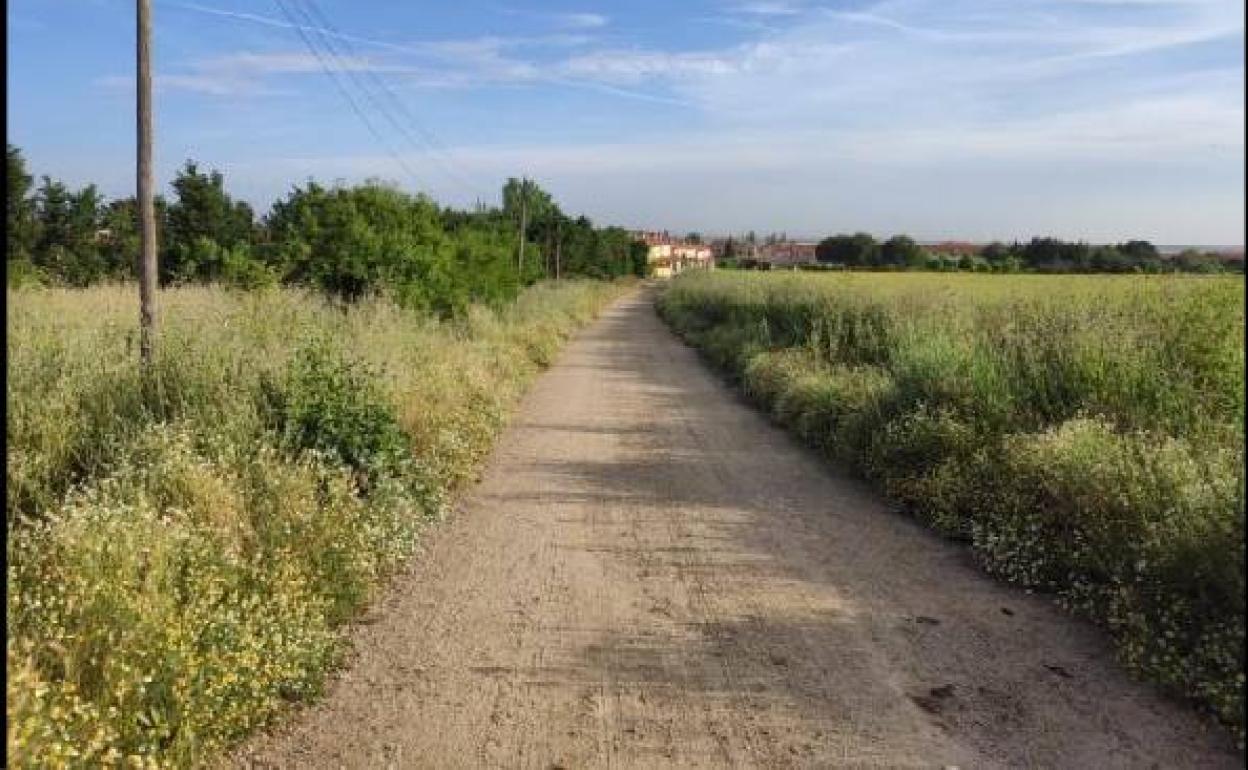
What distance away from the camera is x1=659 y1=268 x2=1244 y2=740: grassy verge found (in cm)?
452

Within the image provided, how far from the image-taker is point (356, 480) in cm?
703

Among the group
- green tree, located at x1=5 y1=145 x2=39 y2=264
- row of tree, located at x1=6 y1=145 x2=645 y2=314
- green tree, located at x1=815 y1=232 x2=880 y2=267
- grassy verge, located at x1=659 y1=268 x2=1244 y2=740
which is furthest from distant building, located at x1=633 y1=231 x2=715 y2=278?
grassy verge, located at x1=659 y1=268 x2=1244 y2=740

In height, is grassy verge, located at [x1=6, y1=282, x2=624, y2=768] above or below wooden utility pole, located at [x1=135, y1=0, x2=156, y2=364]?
below

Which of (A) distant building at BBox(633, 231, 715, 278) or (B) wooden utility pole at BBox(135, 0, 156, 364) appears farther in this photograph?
(A) distant building at BBox(633, 231, 715, 278)

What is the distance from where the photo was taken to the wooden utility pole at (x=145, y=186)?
7918 mm

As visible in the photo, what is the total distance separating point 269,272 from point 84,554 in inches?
427

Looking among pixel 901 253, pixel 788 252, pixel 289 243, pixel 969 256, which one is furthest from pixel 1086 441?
pixel 788 252

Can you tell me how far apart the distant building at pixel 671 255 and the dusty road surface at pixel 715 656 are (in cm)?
9341

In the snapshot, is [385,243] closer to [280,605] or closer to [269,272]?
[269,272]

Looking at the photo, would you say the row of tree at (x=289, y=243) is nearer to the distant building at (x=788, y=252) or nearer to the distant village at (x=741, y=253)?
the distant village at (x=741, y=253)

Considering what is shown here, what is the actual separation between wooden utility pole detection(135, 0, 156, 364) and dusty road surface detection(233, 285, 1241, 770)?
124 inches

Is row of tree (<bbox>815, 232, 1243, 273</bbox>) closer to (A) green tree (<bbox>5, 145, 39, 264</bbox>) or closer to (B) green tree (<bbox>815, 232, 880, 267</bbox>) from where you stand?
(B) green tree (<bbox>815, 232, 880, 267</bbox>)

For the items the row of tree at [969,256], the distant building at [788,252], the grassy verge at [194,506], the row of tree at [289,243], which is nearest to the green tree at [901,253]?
the row of tree at [969,256]

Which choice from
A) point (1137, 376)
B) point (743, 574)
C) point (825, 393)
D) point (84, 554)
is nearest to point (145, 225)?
point (84, 554)
